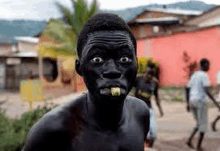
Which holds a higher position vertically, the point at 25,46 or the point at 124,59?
the point at 25,46

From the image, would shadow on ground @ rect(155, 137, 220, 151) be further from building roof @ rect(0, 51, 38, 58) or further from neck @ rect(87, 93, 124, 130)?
building roof @ rect(0, 51, 38, 58)

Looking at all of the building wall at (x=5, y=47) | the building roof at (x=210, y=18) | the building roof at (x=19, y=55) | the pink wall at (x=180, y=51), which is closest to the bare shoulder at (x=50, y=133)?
the pink wall at (x=180, y=51)

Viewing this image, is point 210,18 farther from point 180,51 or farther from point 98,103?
point 98,103

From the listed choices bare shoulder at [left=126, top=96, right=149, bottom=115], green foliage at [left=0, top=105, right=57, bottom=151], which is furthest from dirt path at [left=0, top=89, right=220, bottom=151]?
bare shoulder at [left=126, top=96, right=149, bottom=115]

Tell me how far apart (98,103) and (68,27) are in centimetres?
Result: 1306

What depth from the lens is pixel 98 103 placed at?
1.31 m

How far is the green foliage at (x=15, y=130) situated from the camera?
8.32 ft

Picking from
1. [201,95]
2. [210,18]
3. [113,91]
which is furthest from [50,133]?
[210,18]

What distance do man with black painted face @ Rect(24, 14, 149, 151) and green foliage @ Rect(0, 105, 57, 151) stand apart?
1.31 m

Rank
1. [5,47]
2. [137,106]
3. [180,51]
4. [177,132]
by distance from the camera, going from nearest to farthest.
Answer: [137,106] < [177,132] < [180,51] < [5,47]

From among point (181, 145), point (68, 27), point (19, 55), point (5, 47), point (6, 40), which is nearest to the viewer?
point (181, 145)

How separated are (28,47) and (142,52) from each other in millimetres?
12135

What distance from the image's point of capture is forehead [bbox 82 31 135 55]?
1261 millimetres

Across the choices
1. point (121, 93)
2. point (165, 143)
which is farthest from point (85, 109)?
point (165, 143)
